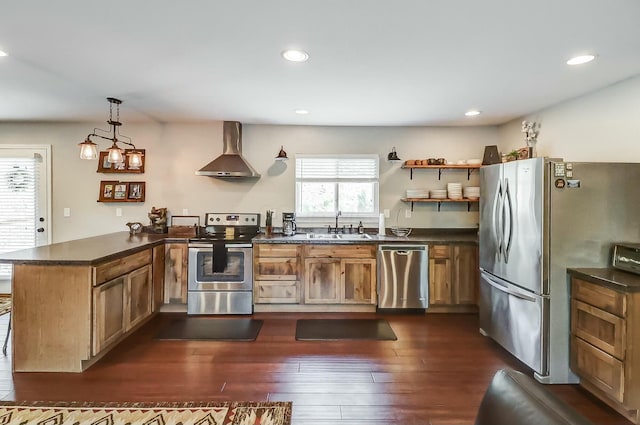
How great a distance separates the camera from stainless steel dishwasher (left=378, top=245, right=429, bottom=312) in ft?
13.2

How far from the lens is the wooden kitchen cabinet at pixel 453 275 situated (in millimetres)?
4051

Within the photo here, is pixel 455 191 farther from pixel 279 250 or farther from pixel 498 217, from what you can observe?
pixel 279 250

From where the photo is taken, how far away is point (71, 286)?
2629 millimetres

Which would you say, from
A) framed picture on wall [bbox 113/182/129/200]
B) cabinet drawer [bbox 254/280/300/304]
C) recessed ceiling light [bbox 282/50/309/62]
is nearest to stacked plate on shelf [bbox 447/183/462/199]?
cabinet drawer [bbox 254/280/300/304]

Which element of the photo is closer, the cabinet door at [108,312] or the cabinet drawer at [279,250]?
the cabinet door at [108,312]

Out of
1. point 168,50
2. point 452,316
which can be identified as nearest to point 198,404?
point 168,50

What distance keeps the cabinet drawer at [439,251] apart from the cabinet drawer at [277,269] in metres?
1.68

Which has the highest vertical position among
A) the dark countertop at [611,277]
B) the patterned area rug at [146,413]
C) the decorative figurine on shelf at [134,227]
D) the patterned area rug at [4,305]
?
the decorative figurine on shelf at [134,227]

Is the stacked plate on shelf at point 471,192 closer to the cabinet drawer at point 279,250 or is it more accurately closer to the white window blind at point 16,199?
the cabinet drawer at point 279,250

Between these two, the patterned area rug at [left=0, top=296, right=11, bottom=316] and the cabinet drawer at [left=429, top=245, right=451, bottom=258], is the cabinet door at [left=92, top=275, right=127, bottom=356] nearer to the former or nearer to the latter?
the patterned area rug at [left=0, top=296, right=11, bottom=316]

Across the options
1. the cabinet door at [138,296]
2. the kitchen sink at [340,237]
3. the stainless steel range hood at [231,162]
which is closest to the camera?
the cabinet door at [138,296]

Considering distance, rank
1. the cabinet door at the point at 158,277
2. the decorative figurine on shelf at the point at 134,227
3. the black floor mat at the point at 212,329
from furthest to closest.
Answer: the decorative figurine on shelf at the point at 134,227 < the cabinet door at the point at 158,277 < the black floor mat at the point at 212,329

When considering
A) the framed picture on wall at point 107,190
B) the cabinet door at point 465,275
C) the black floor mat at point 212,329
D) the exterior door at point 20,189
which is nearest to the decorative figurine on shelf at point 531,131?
the cabinet door at point 465,275

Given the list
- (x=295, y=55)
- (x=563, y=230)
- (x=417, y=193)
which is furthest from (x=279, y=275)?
(x=563, y=230)
